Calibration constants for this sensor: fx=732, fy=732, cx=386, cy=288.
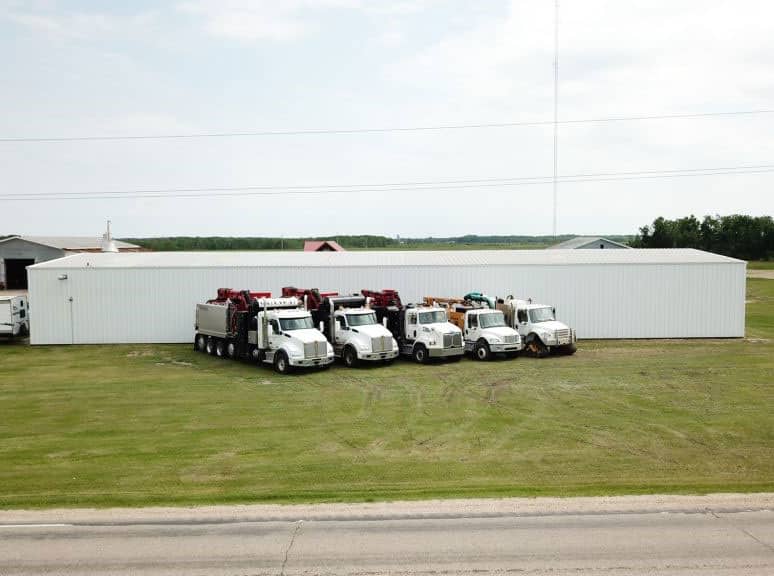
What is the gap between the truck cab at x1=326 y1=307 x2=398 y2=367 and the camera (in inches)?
1179

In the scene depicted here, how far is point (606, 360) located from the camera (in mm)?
30812

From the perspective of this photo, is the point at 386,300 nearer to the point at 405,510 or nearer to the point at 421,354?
the point at 421,354

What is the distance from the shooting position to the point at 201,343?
3475 centimetres

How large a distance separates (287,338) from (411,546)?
18.7 meters

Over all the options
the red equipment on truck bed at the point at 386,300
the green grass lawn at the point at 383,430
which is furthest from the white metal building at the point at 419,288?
the green grass lawn at the point at 383,430

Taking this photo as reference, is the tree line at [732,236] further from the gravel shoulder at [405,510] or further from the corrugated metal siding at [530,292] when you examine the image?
the gravel shoulder at [405,510]

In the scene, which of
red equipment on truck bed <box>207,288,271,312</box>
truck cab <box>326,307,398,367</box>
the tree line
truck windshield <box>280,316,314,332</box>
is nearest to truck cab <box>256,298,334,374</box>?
truck windshield <box>280,316,314,332</box>

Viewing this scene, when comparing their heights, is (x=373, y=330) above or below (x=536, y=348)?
above

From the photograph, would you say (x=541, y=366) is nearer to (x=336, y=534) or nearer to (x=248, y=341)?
(x=248, y=341)

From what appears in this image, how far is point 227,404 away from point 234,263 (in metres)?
17.9

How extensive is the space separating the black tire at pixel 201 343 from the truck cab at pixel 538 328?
13900 millimetres

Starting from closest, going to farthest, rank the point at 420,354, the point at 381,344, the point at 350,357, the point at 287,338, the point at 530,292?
1. the point at 287,338
2. the point at 381,344
3. the point at 350,357
4. the point at 420,354
5. the point at 530,292

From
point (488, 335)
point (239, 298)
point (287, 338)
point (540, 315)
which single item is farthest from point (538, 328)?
point (239, 298)

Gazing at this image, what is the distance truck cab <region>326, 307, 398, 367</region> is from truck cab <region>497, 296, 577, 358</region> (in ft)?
18.9
